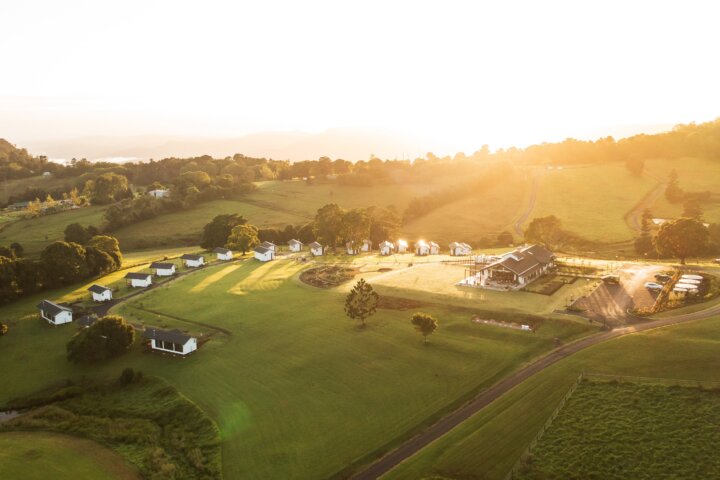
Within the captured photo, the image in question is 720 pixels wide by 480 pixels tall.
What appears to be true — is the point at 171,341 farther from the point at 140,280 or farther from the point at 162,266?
the point at 162,266

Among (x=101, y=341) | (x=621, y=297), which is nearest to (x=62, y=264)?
(x=101, y=341)

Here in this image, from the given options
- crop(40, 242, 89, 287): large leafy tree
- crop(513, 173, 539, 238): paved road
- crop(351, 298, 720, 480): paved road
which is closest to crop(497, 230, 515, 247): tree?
crop(513, 173, 539, 238): paved road

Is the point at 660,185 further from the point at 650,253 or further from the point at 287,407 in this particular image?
the point at 287,407

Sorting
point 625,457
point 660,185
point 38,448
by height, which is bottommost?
point 38,448

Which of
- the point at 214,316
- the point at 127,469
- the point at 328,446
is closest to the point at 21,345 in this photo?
the point at 214,316

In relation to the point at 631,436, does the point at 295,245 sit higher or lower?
lower

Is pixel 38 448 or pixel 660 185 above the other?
pixel 660 185


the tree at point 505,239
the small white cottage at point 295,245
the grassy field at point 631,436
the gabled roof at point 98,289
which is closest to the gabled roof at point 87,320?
the gabled roof at point 98,289
